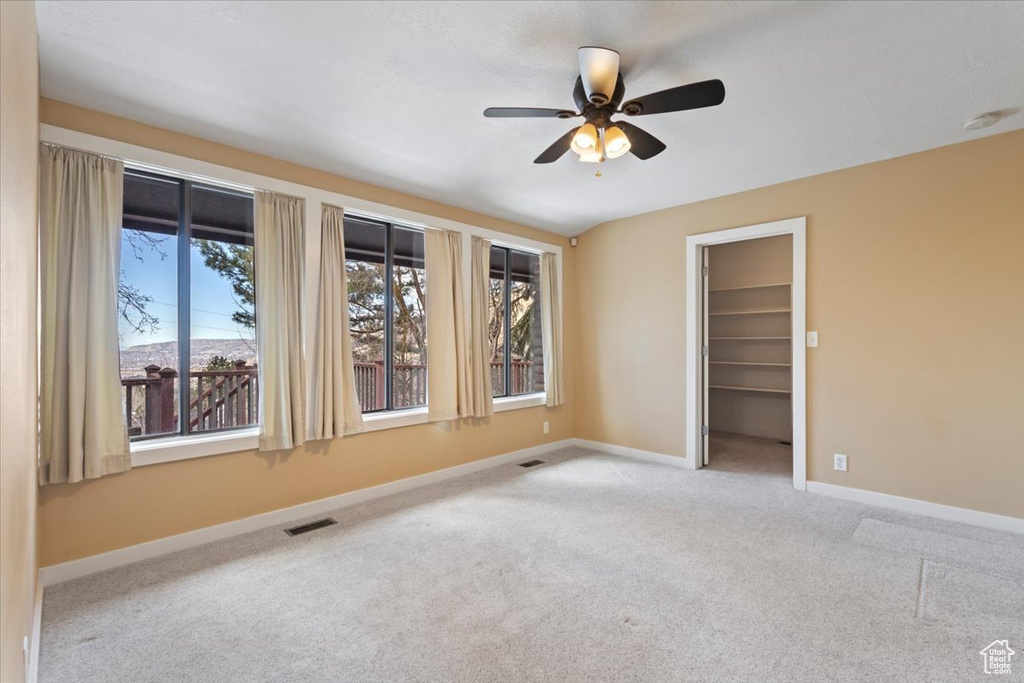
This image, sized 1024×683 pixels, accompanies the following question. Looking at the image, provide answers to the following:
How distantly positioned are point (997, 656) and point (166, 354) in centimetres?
457

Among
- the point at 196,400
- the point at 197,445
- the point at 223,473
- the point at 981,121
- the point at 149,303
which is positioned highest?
the point at 981,121

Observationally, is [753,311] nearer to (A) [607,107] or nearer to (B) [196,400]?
(A) [607,107]

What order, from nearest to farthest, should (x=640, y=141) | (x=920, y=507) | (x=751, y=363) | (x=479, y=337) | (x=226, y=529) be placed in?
1. (x=640, y=141)
2. (x=226, y=529)
3. (x=920, y=507)
4. (x=479, y=337)
5. (x=751, y=363)

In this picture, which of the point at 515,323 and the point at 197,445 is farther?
the point at 515,323

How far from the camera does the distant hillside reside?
115 inches

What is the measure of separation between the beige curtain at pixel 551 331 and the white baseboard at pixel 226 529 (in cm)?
128

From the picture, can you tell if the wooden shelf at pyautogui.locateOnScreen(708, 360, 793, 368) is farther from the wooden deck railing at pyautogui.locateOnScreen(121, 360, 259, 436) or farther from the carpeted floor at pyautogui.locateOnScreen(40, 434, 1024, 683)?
the wooden deck railing at pyautogui.locateOnScreen(121, 360, 259, 436)

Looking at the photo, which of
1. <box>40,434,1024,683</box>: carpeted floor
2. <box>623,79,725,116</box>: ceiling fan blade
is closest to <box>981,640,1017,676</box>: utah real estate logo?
<box>40,434,1024,683</box>: carpeted floor

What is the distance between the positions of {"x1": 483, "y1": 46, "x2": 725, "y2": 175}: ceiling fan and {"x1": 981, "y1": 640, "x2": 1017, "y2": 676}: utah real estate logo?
2.63 meters

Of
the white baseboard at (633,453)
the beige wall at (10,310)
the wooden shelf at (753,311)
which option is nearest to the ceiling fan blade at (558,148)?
the beige wall at (10,310)

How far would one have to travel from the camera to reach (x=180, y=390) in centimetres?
301

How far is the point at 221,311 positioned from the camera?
321 centimetres

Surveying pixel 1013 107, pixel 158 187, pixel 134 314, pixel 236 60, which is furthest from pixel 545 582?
pixel 1013 107

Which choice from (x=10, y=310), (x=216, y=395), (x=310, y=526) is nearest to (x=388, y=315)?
(x=216, y=395)
